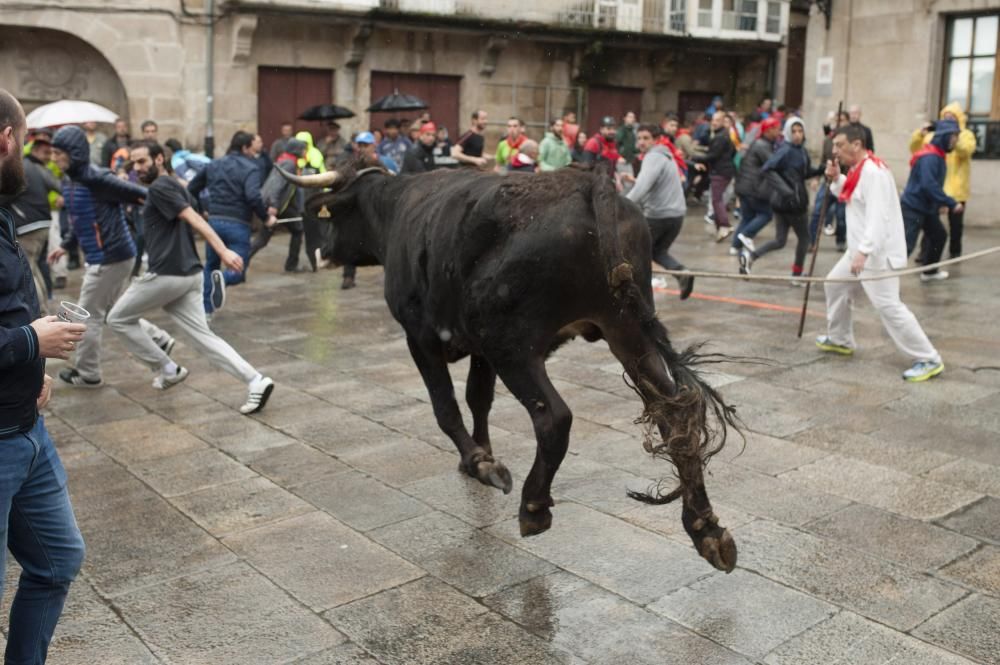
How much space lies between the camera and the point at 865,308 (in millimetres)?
10367

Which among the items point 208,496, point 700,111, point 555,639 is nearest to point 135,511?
point 208,496

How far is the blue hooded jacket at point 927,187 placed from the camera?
11453mm

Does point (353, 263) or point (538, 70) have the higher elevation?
point (538, 70)

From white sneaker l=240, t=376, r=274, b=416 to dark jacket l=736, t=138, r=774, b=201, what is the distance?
23.8 ft

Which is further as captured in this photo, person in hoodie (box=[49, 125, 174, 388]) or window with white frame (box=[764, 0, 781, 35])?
window with white frame (box=[764, 0, 781, 35])

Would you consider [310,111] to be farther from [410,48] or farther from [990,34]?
[990,34]

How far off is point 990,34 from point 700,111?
31.7ft

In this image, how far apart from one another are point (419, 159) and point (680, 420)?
33.4 ft

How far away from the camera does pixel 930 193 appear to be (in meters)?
11.5

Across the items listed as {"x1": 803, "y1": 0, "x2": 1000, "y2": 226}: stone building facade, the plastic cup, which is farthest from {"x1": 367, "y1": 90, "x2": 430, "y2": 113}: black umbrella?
the plastic cup

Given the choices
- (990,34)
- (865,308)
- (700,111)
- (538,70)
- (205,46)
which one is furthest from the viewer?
(700,111)

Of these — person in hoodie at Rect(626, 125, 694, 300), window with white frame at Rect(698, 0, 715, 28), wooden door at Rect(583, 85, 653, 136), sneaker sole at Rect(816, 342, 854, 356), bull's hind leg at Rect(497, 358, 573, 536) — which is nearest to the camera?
bull's hind leg at Rect(497, 358, 573, 536)

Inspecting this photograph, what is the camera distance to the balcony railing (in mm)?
21797

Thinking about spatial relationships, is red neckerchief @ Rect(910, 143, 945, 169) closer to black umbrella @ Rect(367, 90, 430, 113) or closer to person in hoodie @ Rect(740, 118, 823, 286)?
person in hoodie @ Rect(740, 118, 823, 286)
